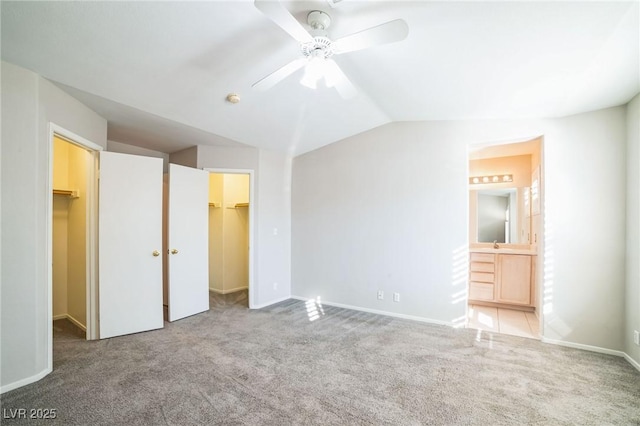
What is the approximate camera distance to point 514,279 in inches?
176

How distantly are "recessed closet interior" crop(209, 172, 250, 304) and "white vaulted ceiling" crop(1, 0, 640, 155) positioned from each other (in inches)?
72.0

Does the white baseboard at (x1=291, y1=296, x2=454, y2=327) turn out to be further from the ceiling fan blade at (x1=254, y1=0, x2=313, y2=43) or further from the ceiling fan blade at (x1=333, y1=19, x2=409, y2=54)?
the ceiling fan blade at (x1=254, y1=0, x2=313, y2=43)

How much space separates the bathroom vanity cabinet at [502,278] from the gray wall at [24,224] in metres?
5.27

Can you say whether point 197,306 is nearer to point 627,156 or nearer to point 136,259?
point 136,259

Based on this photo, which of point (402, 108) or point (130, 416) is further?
point (402, 108)

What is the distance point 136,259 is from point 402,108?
3655 millimetres

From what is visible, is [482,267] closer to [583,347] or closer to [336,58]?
[583,347]

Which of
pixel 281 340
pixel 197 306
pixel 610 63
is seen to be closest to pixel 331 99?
pixel 610 63

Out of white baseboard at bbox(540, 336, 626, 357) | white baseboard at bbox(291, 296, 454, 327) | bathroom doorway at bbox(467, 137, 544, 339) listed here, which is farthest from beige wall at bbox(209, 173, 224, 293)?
white baseboard at bbox(540, 336, 626, 357)

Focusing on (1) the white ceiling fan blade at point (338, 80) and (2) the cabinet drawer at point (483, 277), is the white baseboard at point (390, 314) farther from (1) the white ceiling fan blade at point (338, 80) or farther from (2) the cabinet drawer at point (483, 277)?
(1) the white ceiling fan blade at point (338, 80)

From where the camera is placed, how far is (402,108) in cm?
367

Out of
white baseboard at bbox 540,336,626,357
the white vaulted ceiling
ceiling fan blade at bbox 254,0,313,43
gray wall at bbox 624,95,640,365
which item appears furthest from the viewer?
white baseboard at bbox 540,336,626,357

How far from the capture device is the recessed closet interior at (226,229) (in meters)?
5.43

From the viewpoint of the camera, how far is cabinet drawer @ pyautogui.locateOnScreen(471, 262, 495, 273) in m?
4.64
